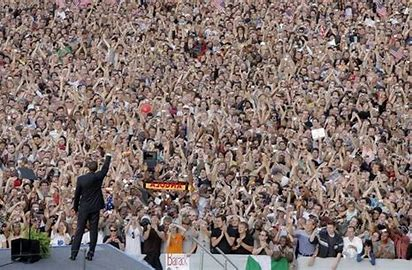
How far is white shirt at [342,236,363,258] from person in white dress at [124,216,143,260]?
2.84m

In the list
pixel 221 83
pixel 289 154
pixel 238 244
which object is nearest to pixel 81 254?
pixel 238 244

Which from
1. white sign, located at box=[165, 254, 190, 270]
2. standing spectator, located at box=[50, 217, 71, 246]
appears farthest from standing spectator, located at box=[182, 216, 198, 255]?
standing spectator, located at box=[50, 217, 71, 246]

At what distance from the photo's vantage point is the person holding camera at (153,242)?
648 inches

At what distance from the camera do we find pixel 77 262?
45.1 ft

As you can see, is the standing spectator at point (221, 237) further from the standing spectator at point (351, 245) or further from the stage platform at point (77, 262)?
the stage platform at point (77, 262)

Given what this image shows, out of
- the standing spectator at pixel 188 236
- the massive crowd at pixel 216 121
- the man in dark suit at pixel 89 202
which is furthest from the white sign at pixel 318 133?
the man in dark suit at pixel 89 202

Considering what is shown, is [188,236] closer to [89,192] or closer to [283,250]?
[283,250]

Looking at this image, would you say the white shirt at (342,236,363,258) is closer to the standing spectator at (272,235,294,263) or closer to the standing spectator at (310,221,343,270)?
the standing spectator at (310,221,343,270)

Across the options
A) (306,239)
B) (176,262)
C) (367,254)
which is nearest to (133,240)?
(176,262)

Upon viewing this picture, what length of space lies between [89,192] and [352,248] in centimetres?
467

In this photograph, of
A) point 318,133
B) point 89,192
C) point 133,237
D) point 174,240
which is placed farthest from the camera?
point 318,133

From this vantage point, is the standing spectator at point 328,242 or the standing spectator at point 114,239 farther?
the standing spectator at point 328,242

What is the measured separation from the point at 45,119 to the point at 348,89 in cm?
548

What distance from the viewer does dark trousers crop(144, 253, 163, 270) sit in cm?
1633
